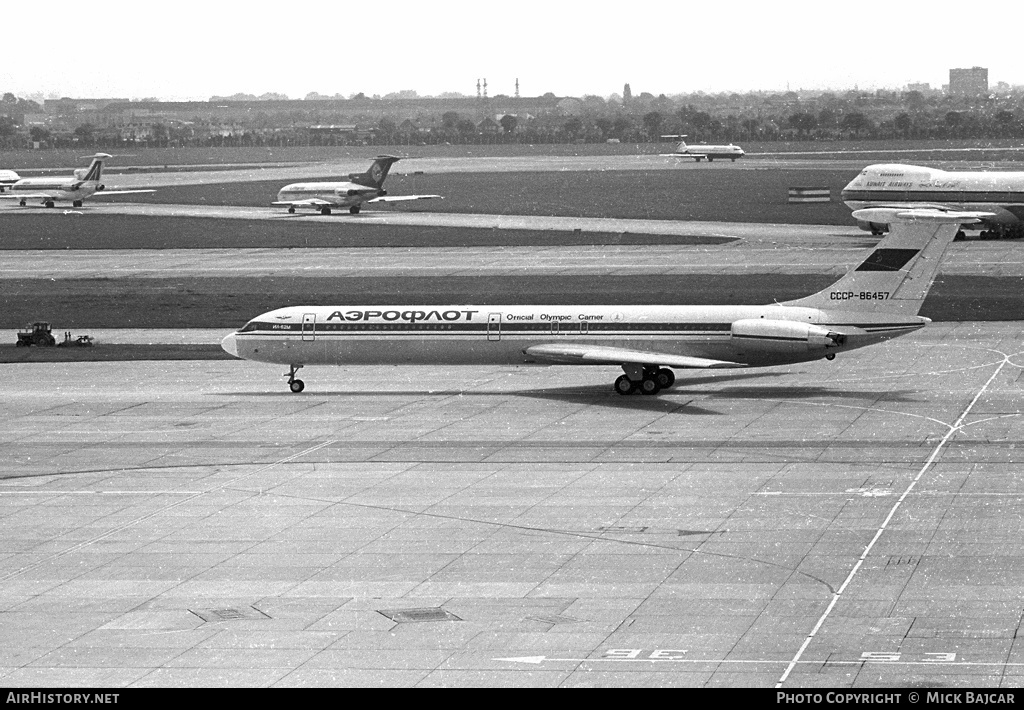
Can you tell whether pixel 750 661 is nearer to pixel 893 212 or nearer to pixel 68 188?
pixel 893 212

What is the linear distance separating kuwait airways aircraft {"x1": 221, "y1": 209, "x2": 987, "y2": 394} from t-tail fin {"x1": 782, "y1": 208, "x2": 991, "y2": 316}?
0.04m

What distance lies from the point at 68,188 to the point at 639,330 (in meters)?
116

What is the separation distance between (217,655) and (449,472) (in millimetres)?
18102

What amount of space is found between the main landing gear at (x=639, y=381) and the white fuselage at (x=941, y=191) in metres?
60.4

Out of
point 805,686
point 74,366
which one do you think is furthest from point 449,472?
point 74,366

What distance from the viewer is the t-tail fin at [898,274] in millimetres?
57688

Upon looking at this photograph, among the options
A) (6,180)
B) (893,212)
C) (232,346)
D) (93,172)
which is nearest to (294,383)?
(232,346)

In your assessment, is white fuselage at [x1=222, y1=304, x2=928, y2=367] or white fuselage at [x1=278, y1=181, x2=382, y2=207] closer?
white fuselage at [x1=222, y1=304, x2=928, y2=367]

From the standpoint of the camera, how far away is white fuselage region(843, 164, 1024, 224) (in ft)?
372

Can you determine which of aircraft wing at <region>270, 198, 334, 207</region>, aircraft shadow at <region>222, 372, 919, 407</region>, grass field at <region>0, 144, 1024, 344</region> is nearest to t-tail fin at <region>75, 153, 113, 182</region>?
grass field at <region>0, 144, 1024, 344</region>

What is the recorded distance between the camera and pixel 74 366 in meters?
70.2

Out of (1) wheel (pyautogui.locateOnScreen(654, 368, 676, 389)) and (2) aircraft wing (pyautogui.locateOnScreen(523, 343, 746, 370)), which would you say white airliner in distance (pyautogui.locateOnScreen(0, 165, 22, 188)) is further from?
(1) wheel (pyautogui.locateOnScreen(654, 368, 676, 389))

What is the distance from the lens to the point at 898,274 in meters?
57.8

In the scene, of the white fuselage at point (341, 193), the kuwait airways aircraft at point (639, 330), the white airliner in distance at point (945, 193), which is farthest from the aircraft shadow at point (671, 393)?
the white fuselage at point (341, 193)
